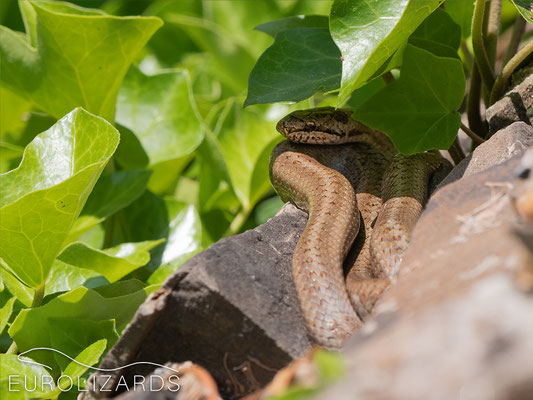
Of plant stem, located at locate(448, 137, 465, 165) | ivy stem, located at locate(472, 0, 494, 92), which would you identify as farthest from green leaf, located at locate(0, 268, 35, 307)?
ivy stem, located at locate(472, 0, 494, 92)

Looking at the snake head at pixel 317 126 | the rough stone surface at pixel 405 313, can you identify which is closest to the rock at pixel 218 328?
the rough stone surface at pixel 405 313

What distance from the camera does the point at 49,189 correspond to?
2.64 meters

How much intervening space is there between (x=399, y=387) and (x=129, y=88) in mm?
3469

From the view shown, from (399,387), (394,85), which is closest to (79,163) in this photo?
(394,85)

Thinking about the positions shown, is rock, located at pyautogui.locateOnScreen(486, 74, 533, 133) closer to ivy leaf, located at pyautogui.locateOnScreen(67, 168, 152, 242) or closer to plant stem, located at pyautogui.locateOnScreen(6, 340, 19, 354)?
ivy leaf, located at pyautogui.locateOnScreen(67, 168, 152, 242)

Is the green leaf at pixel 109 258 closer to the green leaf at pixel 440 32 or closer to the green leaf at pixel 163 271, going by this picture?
the green leaf at pixel 163 271

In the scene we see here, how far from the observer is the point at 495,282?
1.48 metres

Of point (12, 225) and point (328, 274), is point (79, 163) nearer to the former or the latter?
point (12, 225)

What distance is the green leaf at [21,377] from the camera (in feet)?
8.25

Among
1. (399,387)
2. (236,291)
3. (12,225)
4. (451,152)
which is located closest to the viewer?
(399,387)

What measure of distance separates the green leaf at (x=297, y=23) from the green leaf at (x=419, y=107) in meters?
0.81

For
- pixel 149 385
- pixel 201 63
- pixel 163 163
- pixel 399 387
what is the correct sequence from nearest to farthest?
pixel 399 387 < pixel 149 385 < pixel 163 163 < pixel 201 63

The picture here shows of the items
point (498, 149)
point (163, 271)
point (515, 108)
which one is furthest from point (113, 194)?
point (515, 108)

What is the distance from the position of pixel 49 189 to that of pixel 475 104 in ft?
7.79
